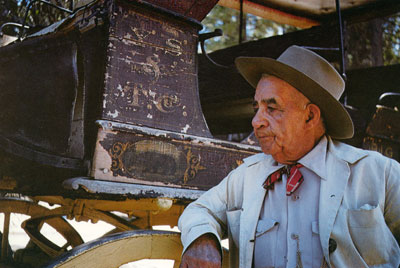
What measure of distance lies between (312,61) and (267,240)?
874 millimetres

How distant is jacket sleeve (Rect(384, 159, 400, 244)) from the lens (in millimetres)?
1576

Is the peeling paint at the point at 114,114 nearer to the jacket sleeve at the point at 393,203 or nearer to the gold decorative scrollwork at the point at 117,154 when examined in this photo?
the gold decorative scrollwork at the point at 117,154

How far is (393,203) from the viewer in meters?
1.58

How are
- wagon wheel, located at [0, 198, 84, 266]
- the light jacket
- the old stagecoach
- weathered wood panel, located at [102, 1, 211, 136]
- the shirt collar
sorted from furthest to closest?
wagon wheel, located at [0, 198, 84, 266] < weathered wood panel, located at [102, 1, 211, 136] < the old stagecoach < the shirt collar < the light jacket

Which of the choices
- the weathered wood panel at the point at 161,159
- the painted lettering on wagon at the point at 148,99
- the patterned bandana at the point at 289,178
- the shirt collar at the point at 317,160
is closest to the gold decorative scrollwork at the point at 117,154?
the weathered wood panel at the point at 161,159

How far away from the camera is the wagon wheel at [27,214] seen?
2998 millimetres

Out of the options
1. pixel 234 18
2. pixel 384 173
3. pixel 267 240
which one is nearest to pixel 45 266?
pixel 267 240

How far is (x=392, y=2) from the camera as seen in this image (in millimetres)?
3973

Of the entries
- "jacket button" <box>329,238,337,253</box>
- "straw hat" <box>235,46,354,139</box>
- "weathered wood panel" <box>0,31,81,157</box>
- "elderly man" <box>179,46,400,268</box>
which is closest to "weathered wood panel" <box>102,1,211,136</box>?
"weathered wood panel" <box>0,31,81,157</box>

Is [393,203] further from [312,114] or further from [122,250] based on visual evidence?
[122,250]

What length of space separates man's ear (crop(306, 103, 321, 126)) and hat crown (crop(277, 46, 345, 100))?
0.10 meters

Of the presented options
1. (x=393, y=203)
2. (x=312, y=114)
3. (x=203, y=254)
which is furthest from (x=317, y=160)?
(x=203, y=254)

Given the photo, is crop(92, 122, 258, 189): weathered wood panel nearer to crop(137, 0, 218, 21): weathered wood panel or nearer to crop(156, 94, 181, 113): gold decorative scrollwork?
crop(156, 94, 181, 113): gold decorative scrollwork

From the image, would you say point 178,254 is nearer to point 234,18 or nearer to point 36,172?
point 36,172
